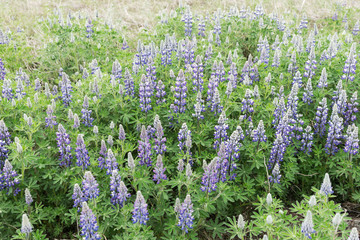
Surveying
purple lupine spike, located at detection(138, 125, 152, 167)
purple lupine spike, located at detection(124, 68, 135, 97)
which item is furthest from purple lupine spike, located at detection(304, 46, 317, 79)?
purple lupine spike, located at detection(138, 125, 152, 167)

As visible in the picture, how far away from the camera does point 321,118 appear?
394 centimetres

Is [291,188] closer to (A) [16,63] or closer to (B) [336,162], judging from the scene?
(B) [336,162]

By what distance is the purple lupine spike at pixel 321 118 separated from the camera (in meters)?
3.88

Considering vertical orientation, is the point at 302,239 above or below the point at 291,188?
above

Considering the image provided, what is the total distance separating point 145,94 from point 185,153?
78cm

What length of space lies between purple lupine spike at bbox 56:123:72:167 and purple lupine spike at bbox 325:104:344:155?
2630 millimetres

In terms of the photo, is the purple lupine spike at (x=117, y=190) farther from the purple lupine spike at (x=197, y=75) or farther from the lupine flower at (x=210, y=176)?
the purple lupine spike at (x=197, y=75)

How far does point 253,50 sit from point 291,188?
3.16 metres

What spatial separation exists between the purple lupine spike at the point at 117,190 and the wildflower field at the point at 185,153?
0.01 metres

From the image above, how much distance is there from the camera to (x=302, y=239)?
262cm

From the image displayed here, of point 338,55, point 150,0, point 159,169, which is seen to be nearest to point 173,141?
point 159,169

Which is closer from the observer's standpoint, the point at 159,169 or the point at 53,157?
the point at 159,169

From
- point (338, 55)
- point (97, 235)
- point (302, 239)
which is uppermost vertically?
point (338, 55)

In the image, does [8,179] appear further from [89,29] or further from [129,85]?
[89,29]
